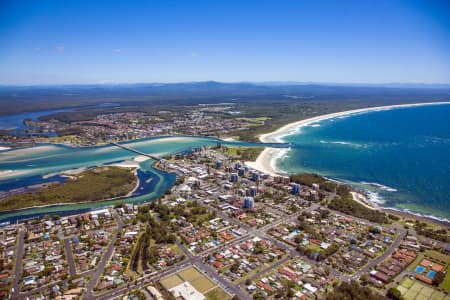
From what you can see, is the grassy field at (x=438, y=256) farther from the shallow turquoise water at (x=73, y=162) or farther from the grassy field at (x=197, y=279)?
the shallow turquoise water at (x=73, y=162)

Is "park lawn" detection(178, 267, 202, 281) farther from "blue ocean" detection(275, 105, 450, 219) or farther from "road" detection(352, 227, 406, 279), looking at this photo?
"blue ocean" detection(275, 105, 450, 219)

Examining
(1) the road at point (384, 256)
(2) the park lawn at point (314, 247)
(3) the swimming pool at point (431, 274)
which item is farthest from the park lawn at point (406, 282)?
(2) the park lawn at point (314, 247)

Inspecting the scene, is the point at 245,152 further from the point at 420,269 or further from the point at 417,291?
the point at 417,291

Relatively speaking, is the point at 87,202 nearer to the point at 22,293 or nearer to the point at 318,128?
the point at 22,293

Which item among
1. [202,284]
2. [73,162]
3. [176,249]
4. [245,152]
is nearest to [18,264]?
[176,249]

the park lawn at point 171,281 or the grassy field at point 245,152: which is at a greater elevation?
the grassy field at point 245,152

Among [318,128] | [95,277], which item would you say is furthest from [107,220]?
[318,128]
